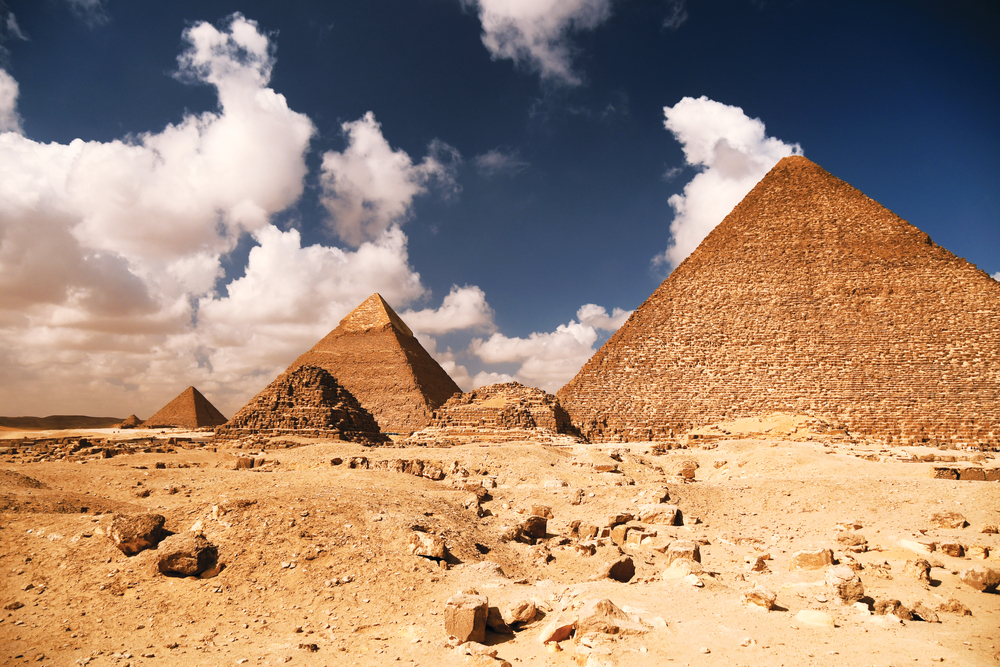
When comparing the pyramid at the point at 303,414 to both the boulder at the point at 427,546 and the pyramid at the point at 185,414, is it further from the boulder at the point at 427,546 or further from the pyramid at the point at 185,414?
the pyramid at the point at 185,414

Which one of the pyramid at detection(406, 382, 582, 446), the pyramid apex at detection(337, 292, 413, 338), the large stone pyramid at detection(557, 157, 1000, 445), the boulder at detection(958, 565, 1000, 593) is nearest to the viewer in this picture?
the boulder at detection(958, 565, 1000, 593)

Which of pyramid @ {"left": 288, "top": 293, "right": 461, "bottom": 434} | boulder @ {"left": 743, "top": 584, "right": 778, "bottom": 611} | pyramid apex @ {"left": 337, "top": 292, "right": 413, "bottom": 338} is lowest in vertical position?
boulder @ {"left": 743, "top": 584, "right": 778, "bottom": 611}

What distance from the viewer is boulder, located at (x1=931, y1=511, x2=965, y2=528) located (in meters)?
6.60

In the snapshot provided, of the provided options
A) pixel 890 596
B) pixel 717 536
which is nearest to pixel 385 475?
pixel 717 536

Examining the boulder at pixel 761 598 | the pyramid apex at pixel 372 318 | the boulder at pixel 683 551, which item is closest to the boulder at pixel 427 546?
the boulder at pixel 683 551

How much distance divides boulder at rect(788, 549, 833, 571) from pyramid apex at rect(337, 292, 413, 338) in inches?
1830

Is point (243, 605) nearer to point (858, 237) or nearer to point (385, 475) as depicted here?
point (385, 475)

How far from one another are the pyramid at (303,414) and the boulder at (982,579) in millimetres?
18944

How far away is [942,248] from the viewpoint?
28.6 metres

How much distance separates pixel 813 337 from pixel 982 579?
2544 centimetres

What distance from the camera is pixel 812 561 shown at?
4719mm

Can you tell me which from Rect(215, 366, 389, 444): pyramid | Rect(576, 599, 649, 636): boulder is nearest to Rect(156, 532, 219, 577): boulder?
Rect(576, 599, 649, 636): boulder

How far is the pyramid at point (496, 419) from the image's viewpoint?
69.1 feet

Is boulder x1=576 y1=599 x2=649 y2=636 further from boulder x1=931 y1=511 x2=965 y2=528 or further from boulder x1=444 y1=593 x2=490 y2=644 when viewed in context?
boulder x1=931 y1=511 x2=965 y2=528
